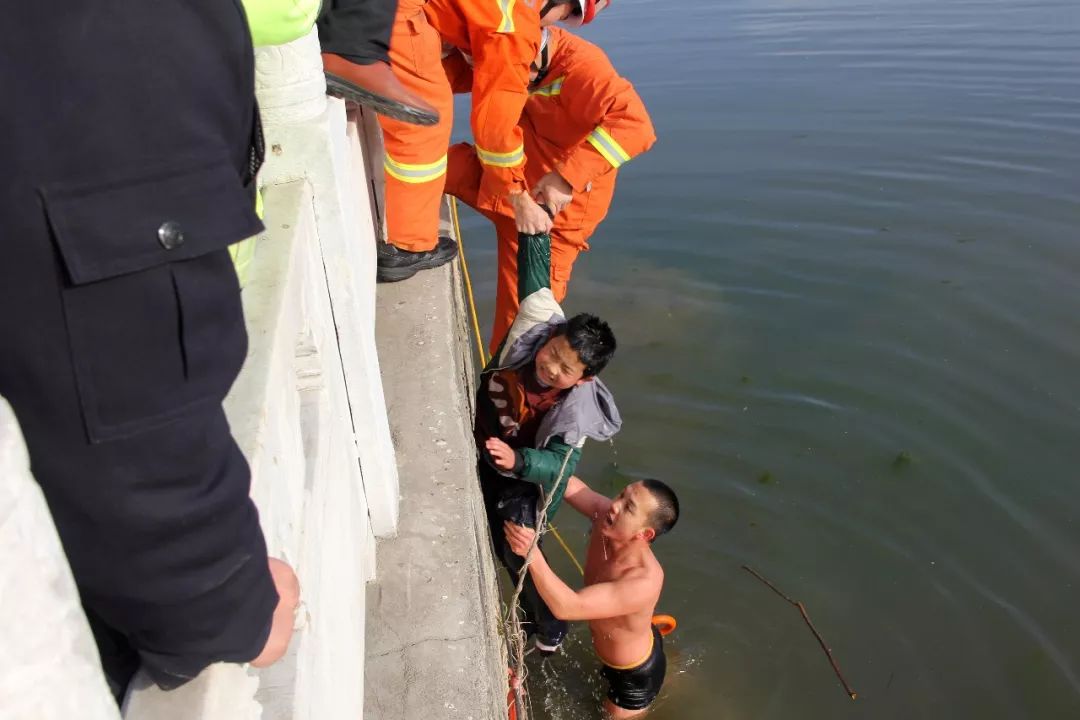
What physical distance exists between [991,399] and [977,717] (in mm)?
2233

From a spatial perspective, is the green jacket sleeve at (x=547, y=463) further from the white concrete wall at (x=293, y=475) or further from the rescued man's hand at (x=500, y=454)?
the white concrete wall at (x=293, y=475)

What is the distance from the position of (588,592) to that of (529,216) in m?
1.57

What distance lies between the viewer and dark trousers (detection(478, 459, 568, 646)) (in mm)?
3430

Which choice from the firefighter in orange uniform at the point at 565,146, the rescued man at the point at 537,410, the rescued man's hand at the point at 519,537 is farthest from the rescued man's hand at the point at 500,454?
the firefighter in orange uniform at the point at 565,146

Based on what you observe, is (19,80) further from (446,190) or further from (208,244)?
(446,190)

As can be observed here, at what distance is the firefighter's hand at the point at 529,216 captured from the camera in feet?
12.1

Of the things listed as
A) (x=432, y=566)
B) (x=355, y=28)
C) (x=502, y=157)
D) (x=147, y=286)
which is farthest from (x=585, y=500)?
(x=147, y=286)

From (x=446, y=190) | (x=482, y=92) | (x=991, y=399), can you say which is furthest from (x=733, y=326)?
(x=482, y=92)

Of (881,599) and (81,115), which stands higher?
(81,115)

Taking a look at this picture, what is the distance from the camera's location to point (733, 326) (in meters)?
6.30

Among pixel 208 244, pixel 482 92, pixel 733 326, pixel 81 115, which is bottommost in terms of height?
pixel 733 326

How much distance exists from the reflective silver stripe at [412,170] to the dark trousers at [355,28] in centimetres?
70

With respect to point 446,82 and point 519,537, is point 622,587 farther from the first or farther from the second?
point 446,82

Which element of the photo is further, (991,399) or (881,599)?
(991,399)
